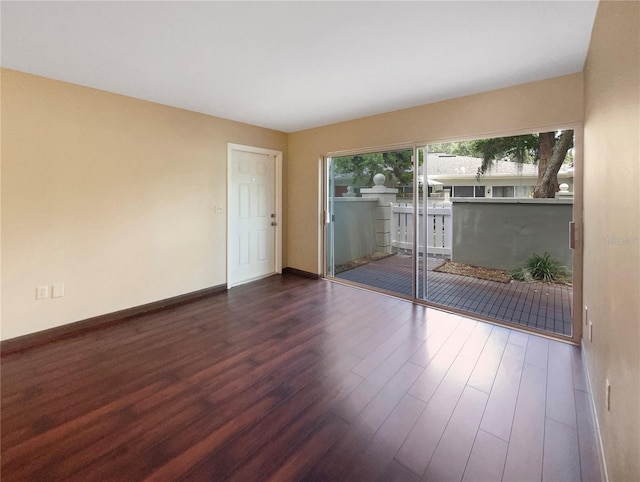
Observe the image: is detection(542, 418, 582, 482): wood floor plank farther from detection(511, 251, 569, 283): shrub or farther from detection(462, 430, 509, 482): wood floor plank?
detection(511, 251, 569, 283): shrub

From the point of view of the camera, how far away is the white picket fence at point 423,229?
12.3ft

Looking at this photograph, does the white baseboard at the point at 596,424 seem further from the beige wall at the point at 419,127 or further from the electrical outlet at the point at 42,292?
the electrical outlet at the point at 42,292

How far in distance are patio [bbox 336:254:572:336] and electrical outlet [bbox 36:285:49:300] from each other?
3555mm

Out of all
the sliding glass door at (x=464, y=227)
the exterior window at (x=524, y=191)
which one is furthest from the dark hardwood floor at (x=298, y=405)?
the exterior window at (x=524, y=191)

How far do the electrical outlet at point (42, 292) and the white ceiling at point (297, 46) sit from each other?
1942mm

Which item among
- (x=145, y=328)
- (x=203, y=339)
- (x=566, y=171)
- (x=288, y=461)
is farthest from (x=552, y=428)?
(x=566, y=171)

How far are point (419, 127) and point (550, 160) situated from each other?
7.00 feet

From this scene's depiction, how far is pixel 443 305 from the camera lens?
3564 mm

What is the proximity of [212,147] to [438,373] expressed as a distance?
3.75 metres

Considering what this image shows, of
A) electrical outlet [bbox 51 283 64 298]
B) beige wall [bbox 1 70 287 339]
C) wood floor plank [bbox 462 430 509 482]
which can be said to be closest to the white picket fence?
wood floor plank [bbox 462 430 509 482]

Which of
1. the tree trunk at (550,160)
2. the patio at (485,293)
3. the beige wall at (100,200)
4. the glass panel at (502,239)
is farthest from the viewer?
the tree trunk at (550,160)

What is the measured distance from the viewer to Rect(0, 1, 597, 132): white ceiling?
6.01 ft

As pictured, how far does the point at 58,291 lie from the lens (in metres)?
2.87

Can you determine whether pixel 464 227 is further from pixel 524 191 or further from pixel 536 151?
pixel 536 151
